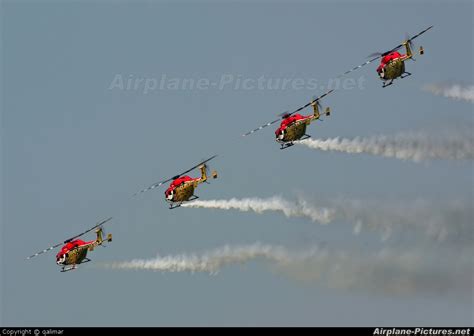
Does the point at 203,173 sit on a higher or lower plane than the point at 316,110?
lower

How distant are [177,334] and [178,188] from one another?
1567 centimetres

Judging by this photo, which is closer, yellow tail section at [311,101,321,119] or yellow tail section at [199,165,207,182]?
yellow tail section at [311,101,321,119]

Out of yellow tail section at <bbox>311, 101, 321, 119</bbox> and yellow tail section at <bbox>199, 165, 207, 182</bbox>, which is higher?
yellow tail section at <bbox>311, 101, 321, 119</bbox>

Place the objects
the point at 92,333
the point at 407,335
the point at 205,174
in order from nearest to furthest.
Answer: the point at 407,335 → the point at 92,333 → the point at 205,174

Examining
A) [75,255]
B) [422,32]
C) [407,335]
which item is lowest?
[407,335]

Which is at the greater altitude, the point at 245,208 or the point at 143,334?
the point at 245,208

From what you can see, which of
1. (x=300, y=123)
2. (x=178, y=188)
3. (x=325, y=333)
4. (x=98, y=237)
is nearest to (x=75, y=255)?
(x=98, y=237)

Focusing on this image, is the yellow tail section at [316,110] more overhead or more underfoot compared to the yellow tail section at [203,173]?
more overhead

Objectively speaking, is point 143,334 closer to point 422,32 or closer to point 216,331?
point 216,331

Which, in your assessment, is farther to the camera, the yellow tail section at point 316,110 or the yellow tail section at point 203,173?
the yellow tail section at point 203,173

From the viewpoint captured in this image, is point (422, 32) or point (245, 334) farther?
point (422, 32)

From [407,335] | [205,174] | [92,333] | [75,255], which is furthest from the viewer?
[75,255]

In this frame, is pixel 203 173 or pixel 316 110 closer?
pixel 316 110

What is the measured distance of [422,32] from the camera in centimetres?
9550
